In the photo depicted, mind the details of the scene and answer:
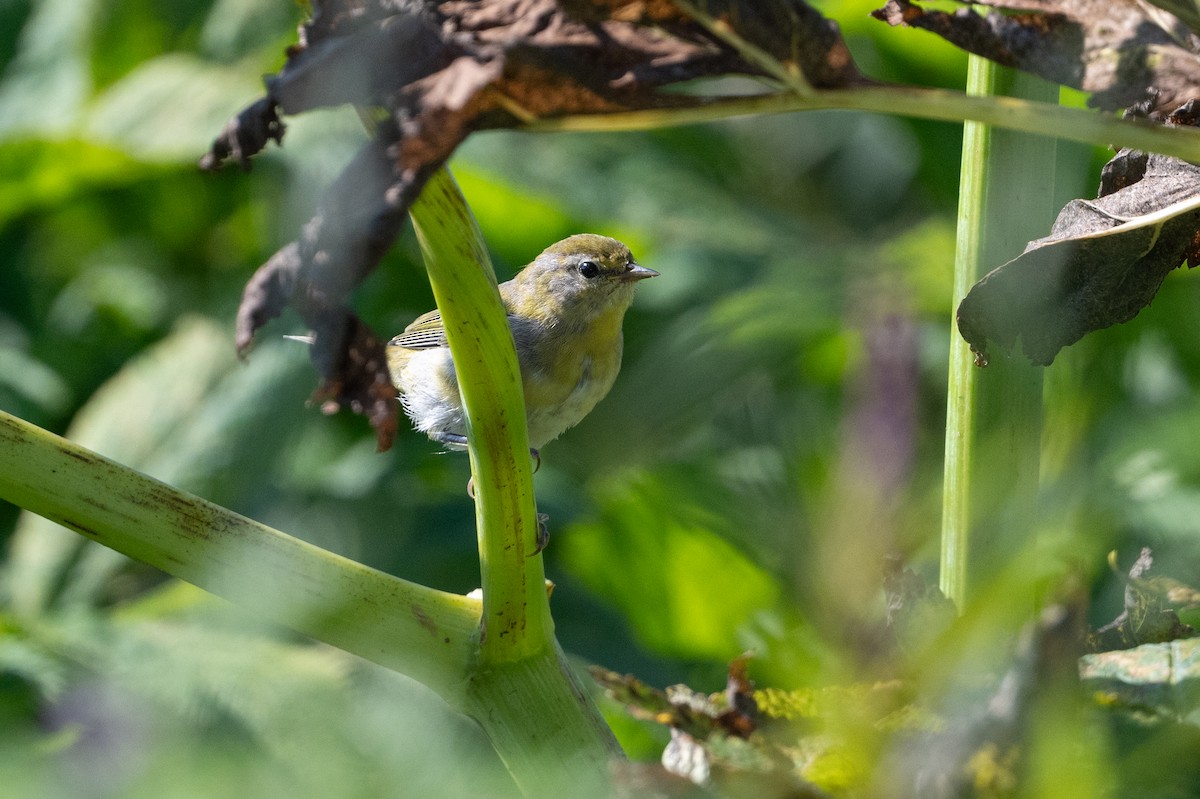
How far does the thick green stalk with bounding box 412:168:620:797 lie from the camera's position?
0.83 metres

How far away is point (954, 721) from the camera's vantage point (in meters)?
Answer: 0.60

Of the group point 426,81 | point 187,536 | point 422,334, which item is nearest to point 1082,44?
point 426,81

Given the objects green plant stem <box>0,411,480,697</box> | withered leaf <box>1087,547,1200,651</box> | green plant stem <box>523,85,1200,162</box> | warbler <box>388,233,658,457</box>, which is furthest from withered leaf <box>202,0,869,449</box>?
warbler <box>388,233,658,457</box>

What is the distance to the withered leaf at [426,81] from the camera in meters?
0.65

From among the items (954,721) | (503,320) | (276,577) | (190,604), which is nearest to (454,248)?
(503,320)

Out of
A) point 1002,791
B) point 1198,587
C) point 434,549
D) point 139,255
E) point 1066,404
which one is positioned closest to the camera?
point 1002,791

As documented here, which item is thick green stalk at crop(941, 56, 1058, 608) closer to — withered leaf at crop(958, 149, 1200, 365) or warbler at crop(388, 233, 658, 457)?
withered leaf at crop(958, 149, 1200, 365)

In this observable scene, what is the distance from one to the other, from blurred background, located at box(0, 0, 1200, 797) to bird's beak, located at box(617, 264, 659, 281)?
17cm

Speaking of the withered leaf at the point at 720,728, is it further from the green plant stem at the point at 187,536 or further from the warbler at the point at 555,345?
the warbler at the point at 555,345

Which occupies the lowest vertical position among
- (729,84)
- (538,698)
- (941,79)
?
(729,84)

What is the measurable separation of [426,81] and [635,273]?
A: 6.06 ft

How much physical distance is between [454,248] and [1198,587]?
2.00 feet

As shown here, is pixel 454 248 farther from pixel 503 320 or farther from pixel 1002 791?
pixel 1002 791

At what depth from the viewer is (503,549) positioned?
0.92 meters
